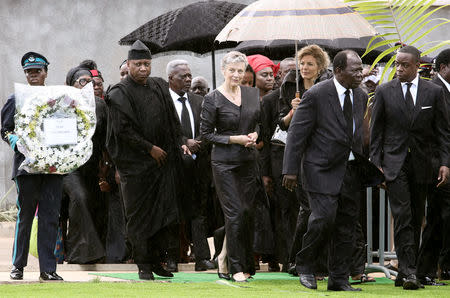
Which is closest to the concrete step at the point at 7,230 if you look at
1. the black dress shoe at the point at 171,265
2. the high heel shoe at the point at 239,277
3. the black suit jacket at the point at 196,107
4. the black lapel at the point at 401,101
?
the black suit jacket at the point at 196,107

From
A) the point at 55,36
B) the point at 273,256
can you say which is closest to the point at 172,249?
the point at 273,256

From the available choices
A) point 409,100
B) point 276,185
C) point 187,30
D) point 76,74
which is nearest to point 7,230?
point 187,30

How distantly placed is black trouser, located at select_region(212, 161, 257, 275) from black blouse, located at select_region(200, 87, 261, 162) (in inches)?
4.2

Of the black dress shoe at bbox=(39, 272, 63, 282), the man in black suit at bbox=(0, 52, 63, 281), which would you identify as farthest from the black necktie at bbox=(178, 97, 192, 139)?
the black dress shoe at bbox=(39, 272, 63, 282)

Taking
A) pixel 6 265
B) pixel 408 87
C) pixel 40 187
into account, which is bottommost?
pixel 6 265

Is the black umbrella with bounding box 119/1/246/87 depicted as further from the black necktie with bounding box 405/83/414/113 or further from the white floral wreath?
the black necktie with bounding box 405/83/414/113

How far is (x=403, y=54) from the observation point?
38.2 feet

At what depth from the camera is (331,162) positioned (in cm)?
1105

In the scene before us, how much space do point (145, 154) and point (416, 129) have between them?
303cm

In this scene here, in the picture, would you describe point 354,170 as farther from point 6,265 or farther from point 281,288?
point 6,265

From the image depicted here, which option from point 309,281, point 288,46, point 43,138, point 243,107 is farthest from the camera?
point 288,46

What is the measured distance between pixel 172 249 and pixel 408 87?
370 cm

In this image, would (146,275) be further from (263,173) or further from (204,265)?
(263,173)

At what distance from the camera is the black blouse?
12250mm
